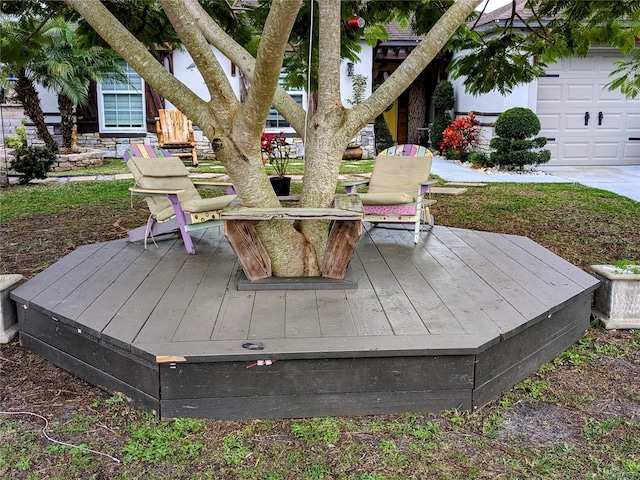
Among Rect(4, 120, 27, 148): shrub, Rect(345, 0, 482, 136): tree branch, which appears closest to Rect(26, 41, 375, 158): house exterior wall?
Rect(4, 120, 27, 148): shrub

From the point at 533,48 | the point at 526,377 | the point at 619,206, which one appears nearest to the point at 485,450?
the point at 526,377

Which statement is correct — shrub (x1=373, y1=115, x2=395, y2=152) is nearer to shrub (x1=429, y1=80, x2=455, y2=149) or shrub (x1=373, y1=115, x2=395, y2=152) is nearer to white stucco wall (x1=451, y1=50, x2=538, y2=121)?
shrub (x1=429, y1=80, x2=455, y2=149)

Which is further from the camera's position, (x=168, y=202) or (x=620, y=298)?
(x=168, y=202)

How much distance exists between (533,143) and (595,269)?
7.98 meters

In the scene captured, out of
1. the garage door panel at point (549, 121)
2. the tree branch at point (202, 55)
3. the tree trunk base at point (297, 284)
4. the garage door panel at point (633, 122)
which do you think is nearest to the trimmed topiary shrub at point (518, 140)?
the garage door panel at point (549, 121)

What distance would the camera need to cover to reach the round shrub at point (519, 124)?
36.0ft

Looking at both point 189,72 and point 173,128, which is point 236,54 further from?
point 189,72

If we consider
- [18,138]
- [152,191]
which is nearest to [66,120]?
[18,138]

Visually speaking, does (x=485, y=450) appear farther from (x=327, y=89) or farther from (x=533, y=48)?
(x=533, y=48)

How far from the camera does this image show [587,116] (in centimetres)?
1228

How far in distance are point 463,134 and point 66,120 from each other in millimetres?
8890

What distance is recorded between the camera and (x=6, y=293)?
11.3ft

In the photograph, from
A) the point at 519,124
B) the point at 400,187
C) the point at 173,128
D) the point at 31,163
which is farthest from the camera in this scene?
the point at 173,128

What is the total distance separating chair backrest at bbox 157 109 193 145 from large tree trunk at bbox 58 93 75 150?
1984mm
